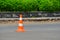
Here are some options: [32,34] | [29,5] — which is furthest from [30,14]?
[32,34]

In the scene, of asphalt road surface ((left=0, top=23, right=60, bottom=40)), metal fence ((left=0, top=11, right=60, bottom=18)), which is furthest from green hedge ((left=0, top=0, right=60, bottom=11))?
asphalt road surface ((left=0, top=23, right=60, bottom=40))

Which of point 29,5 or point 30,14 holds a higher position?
point 29,5

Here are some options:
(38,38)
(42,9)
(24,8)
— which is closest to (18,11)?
(24,8)

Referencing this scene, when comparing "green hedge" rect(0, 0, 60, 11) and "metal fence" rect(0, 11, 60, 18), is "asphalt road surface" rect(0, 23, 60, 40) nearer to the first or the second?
"metal fence" rect(0, 11, 60, 18)

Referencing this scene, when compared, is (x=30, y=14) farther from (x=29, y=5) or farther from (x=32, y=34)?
(x=32, y=34)

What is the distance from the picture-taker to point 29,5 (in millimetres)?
18844

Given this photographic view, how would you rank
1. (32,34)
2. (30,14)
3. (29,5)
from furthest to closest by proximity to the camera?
(29,5) < (30,14) < (32,34)

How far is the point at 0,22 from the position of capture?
55.5ft

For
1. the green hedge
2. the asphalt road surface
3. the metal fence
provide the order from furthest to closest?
the green hedge < the metal fence < the asphalt road surface

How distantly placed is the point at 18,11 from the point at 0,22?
6.66 feet

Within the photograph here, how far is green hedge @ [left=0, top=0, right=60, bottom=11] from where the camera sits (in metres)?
18.5

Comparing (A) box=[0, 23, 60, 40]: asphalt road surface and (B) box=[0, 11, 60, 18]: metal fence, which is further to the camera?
(B) box=[0, 11, 60, 18]: metal fence

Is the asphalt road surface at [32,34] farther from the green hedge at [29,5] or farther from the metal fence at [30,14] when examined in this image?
the green hedge at [29,5]

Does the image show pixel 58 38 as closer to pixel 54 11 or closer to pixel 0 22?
pixel 0 22
